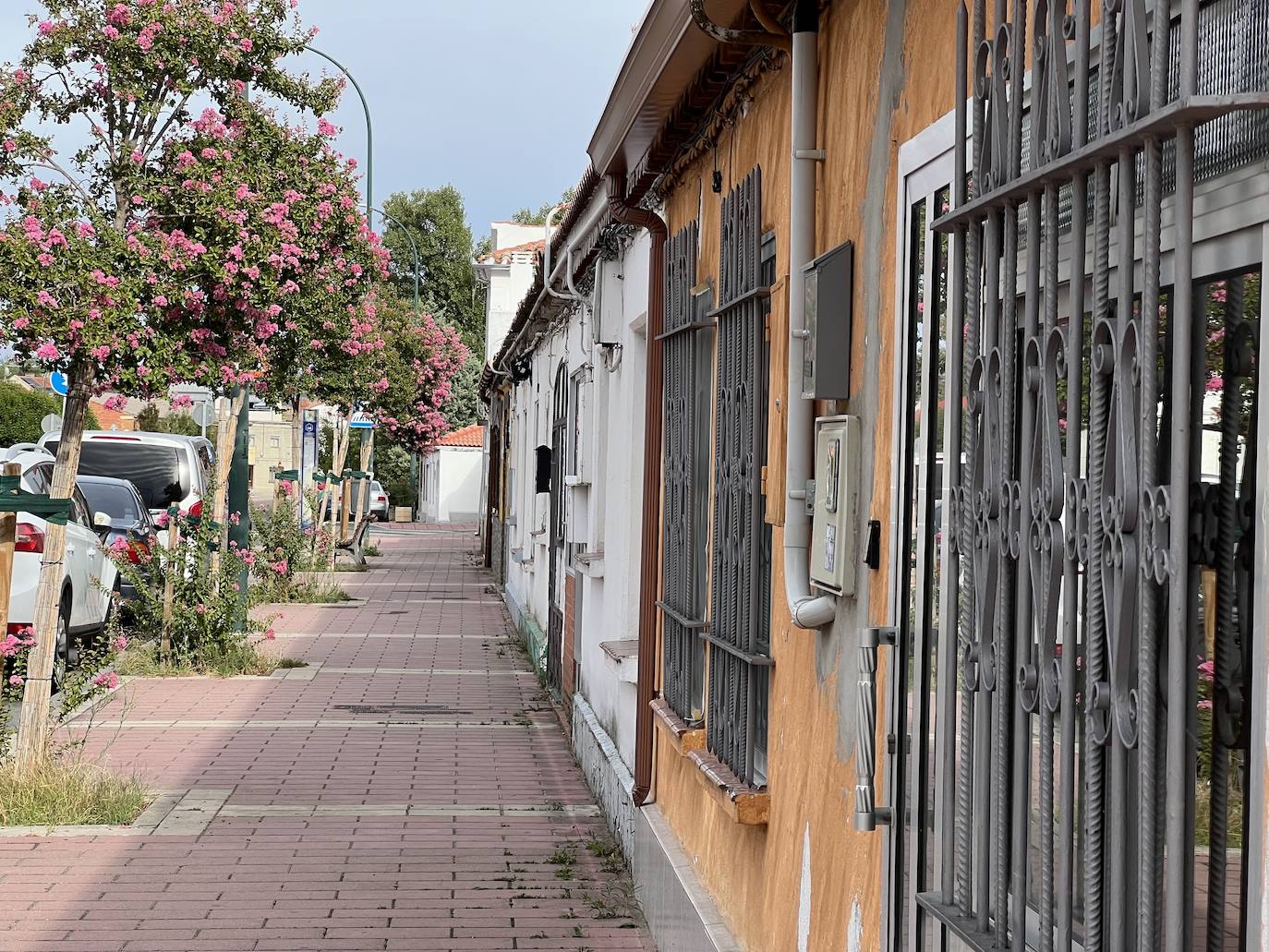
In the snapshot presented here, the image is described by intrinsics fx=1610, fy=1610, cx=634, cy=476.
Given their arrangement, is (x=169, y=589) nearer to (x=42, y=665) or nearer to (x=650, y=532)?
(x=42, y=665)

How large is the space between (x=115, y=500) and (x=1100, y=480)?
14.7 meters

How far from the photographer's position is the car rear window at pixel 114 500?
15.5 m

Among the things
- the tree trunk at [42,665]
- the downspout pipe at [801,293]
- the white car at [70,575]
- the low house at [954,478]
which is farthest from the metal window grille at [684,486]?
the white car at [70,575]

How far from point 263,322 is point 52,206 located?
190cm

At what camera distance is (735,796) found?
456 cm

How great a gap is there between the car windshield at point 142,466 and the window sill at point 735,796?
525 inches

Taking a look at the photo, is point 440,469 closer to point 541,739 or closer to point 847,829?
point 541,739

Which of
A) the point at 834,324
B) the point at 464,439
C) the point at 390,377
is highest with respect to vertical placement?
the point at 390,377

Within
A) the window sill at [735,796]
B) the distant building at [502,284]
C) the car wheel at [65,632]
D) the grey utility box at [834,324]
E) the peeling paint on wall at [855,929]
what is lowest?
the car wheel at [65,632]

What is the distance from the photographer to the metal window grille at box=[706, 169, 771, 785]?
4797 mm

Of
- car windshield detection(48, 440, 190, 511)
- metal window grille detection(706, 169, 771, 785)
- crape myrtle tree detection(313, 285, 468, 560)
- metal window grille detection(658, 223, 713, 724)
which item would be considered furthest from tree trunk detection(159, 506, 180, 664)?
metal window grille detection(706, 169, 771, 785)

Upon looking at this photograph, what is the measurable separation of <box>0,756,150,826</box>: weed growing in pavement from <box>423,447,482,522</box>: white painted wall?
1845 inches

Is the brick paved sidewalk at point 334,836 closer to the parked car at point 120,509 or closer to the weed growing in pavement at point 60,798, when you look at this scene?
the weed growing in pavement at point 60,798

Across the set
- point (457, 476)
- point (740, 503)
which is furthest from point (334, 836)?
point (457, 476)
